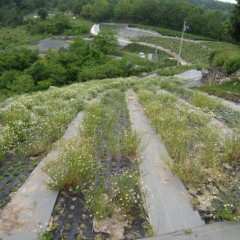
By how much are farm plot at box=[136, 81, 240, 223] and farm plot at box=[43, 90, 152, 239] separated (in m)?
0.95

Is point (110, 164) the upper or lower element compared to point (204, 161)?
lower

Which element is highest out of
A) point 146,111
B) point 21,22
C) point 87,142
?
point 87,142

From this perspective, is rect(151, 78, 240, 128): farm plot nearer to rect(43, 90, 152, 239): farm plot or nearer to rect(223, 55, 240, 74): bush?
rect(43, 90, 152, 239): farm plot

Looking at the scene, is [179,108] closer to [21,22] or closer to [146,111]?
[146,111]

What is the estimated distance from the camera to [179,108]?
33.2ft

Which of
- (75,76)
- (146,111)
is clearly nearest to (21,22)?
(75,76)

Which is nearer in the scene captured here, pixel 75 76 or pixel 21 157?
pixel 21 157

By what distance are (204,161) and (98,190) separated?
2481mm

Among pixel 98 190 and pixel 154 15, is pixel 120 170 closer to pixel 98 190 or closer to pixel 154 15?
pixel 98 190

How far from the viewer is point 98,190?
5.05 m

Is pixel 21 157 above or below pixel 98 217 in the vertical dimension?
below

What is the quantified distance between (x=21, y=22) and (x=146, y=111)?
323 ft

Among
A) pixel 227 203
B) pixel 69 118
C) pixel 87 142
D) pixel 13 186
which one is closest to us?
pixel 227 203

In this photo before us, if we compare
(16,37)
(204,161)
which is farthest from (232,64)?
(16,37)
